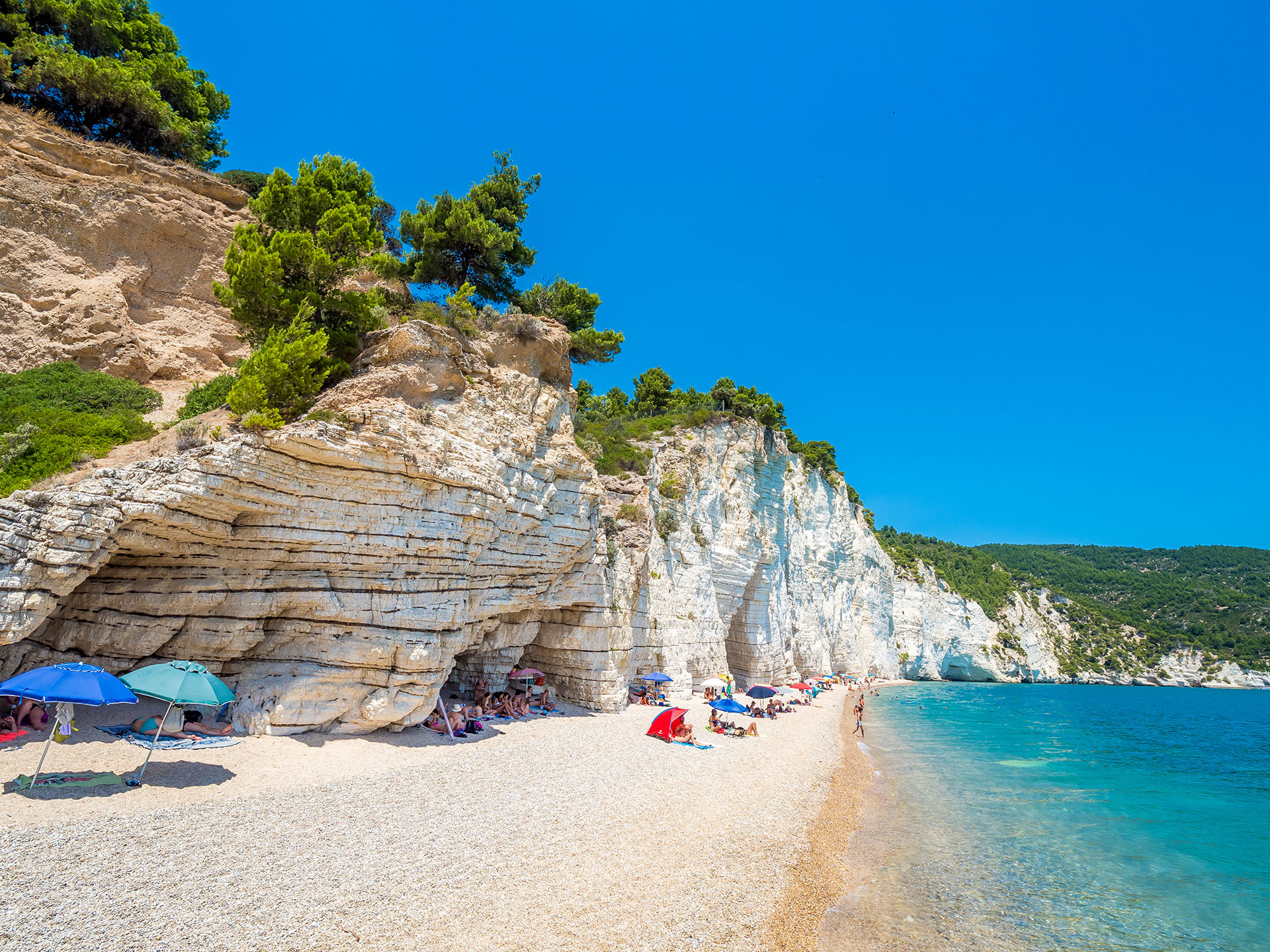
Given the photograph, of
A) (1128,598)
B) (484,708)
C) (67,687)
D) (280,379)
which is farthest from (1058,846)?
(1128,598)

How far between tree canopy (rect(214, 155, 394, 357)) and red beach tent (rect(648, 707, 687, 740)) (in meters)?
15.3

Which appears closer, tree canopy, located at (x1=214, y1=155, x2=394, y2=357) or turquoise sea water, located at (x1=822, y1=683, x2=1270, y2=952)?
turquoise sea water, located at (x1=822, y1=683, x2=1270, y2=952)

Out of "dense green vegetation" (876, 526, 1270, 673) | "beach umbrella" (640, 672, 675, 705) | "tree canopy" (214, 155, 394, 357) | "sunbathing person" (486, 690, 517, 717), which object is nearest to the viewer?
"tree canopy" (214, 155, 394, 357)

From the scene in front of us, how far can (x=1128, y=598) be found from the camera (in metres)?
103

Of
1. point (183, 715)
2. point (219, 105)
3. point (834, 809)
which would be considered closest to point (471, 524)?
point (183, 715)

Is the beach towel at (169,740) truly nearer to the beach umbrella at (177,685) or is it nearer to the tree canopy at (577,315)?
the beach umbrella at (177,685)

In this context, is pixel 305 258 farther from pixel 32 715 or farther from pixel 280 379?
pixel 32 715

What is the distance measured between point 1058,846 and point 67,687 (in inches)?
797

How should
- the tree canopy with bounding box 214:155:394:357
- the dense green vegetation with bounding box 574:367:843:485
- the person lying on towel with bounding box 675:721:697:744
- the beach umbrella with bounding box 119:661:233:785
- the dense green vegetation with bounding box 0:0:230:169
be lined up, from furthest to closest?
the dense green vegetation with bounding box 574:367:843:485, the dense green vegetation with bounding box 0:0:230:169, the person lying on towel with bounding box 675:721:697:744, the tree canopy with bounding box 214:155:394:357, the beach umbrella with bounding box 119:661:233:785

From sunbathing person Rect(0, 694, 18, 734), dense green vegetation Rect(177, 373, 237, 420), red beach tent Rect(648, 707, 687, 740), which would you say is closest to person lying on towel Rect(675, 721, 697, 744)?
red beach tent Rect(648, 707, 687, 740)

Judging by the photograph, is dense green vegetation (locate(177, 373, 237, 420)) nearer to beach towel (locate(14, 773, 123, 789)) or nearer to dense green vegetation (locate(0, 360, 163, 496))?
dense green vegetation (locate(0, 360, 163, 496))

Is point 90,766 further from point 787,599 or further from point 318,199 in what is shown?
point 787,599

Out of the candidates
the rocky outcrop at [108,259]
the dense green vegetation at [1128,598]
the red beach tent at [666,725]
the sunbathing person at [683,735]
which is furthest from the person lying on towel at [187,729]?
the dense green vegetation at [1128,598]

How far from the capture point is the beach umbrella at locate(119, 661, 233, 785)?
9.77 meters
